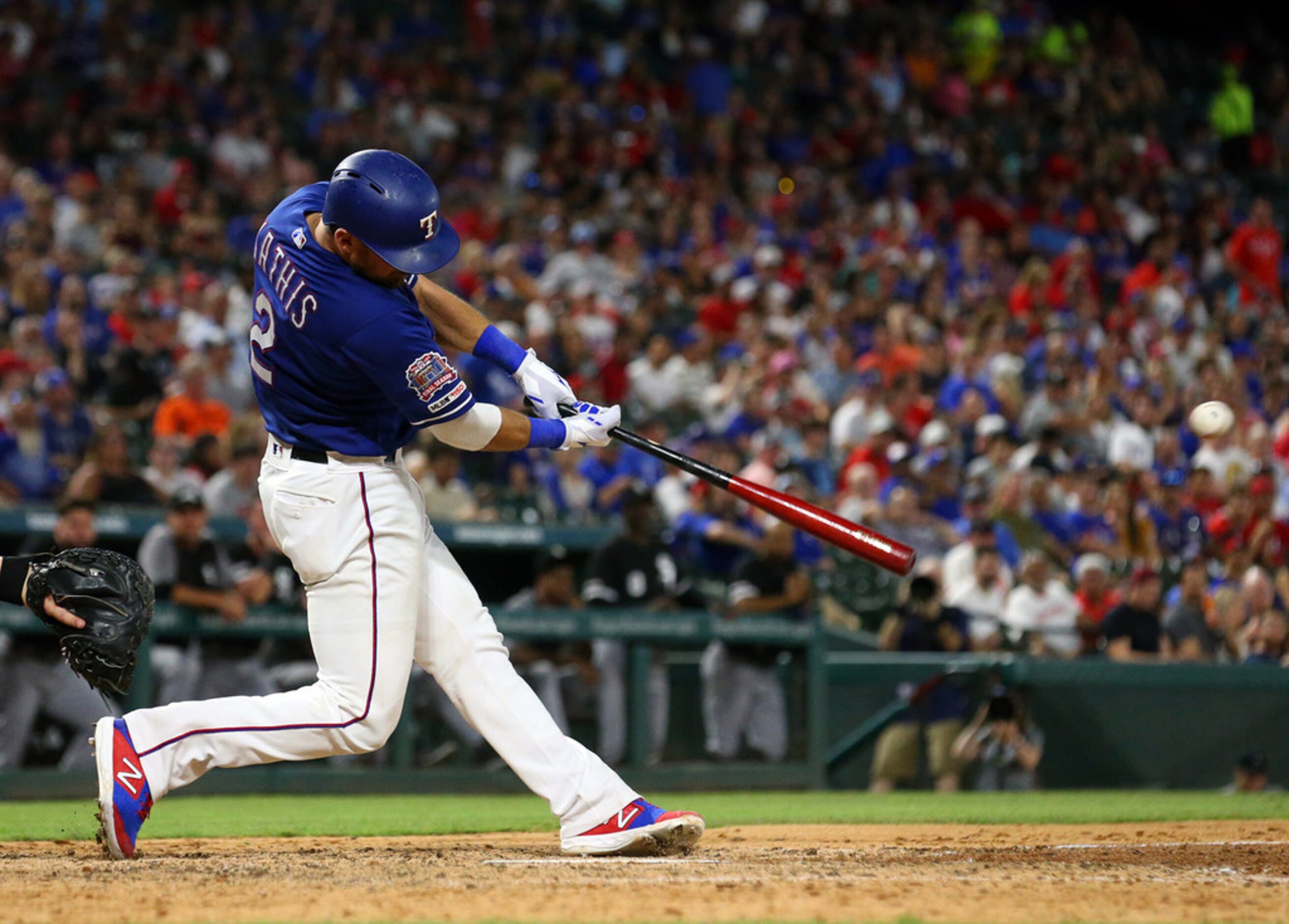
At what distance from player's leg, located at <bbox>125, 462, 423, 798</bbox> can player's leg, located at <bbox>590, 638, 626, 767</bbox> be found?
3947 millimetres

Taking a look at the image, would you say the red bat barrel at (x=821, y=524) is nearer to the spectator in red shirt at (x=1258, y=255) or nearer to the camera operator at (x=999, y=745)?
the camera operator at (x=999, y=745)

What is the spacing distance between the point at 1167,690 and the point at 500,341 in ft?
19.0

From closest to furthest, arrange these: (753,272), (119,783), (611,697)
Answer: (119,783) < (611,697) < (753,272)

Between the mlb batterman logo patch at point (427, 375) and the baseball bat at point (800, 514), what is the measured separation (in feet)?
2.29

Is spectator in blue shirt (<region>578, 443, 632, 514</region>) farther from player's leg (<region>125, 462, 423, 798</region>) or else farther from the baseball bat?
player's leg (<region>125, 462, 423, 798</region>)

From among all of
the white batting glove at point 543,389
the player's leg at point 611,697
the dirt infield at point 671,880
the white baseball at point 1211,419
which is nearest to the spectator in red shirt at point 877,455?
the white baseball at point 1211,419

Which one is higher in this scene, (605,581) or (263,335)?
(263,335)

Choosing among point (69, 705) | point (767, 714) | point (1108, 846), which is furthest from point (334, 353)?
point (767, 714)

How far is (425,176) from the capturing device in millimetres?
4500

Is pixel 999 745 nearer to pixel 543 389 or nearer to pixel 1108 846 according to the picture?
pixel 1108 846

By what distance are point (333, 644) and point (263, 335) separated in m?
0.82

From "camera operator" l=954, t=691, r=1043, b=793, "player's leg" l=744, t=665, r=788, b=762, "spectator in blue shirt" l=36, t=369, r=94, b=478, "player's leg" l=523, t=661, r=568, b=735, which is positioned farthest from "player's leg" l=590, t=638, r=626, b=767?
"spectator in blue shirt" l=36, t=369, r=94, b=478

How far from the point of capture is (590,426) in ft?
15.3

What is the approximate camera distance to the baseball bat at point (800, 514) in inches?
190
